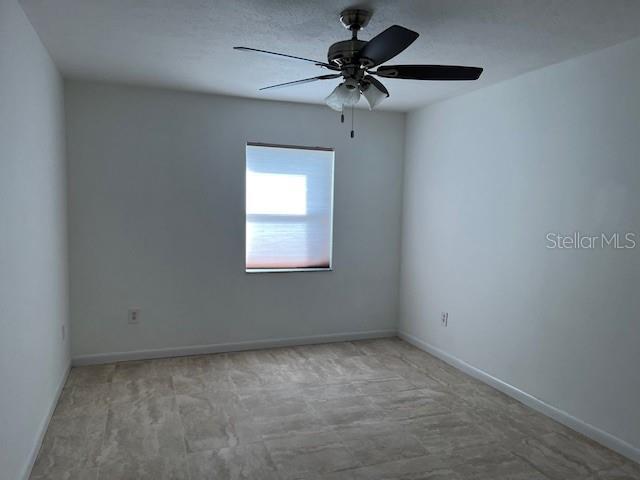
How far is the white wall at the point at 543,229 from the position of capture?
2691 millimetres

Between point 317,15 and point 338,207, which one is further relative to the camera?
point 338,207

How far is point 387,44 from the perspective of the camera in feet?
6.50

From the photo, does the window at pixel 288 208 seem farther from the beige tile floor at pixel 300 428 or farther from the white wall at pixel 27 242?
the white wall at pixel 27 242

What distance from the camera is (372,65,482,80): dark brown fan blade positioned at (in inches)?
88.6

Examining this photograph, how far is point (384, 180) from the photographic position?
4.80 meters

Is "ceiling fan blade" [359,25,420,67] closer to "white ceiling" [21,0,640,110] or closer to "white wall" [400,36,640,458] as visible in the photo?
"white ceiling" [21,0,640,110]

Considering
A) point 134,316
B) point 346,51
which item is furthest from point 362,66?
point 134,316

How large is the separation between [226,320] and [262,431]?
1.60 meters

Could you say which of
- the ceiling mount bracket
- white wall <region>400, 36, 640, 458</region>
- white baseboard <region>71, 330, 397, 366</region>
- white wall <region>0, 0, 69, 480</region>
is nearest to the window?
white baseboard <region>71, 330, 397, 366</region>

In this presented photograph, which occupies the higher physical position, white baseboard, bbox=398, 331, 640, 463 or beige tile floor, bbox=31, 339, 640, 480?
white baseboard, bbox=398, 331, 640, 463

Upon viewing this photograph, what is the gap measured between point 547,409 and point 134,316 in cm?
330

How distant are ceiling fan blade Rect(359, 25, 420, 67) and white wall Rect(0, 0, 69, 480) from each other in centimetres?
159

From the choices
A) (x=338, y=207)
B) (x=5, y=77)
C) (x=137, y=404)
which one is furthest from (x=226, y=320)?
(x=5, y=77)

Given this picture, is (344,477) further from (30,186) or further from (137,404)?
(30,186)
